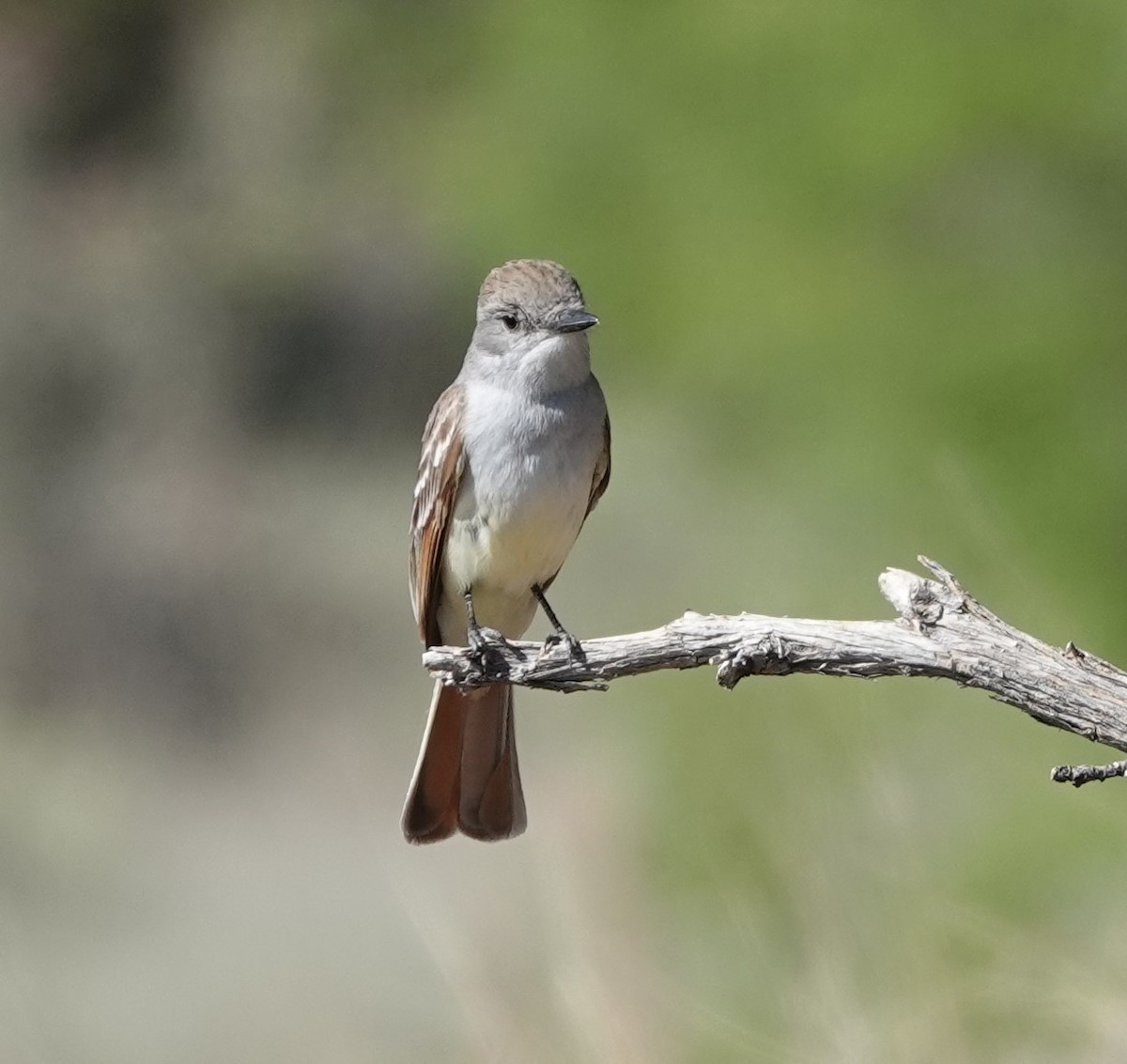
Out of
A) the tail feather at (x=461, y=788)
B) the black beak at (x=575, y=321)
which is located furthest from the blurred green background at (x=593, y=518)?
the black beak at (x=575, y=321)

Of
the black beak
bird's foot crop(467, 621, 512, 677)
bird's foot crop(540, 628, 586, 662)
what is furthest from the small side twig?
the black beak

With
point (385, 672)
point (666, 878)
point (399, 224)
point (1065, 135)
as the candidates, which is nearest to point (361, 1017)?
point (666, 878)

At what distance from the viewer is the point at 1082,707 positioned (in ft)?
10.0

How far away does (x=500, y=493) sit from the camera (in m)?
4.16

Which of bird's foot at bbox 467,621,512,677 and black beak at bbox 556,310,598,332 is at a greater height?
black beak at bbox 556,310,598,332

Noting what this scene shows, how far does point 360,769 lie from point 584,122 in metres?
4.67

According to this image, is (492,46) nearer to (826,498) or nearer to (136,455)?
(826,498)

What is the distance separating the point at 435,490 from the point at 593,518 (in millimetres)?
8324

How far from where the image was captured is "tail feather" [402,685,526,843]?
14.5ft

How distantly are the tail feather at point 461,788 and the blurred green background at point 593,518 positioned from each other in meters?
0.20

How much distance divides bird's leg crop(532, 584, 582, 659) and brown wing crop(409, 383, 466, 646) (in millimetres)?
250

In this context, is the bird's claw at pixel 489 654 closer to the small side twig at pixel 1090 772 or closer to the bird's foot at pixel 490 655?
the bird's foot at pixel 490 655

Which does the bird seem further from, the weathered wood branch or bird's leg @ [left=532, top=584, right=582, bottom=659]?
the weathered wood branch

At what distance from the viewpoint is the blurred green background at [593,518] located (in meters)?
4.83
